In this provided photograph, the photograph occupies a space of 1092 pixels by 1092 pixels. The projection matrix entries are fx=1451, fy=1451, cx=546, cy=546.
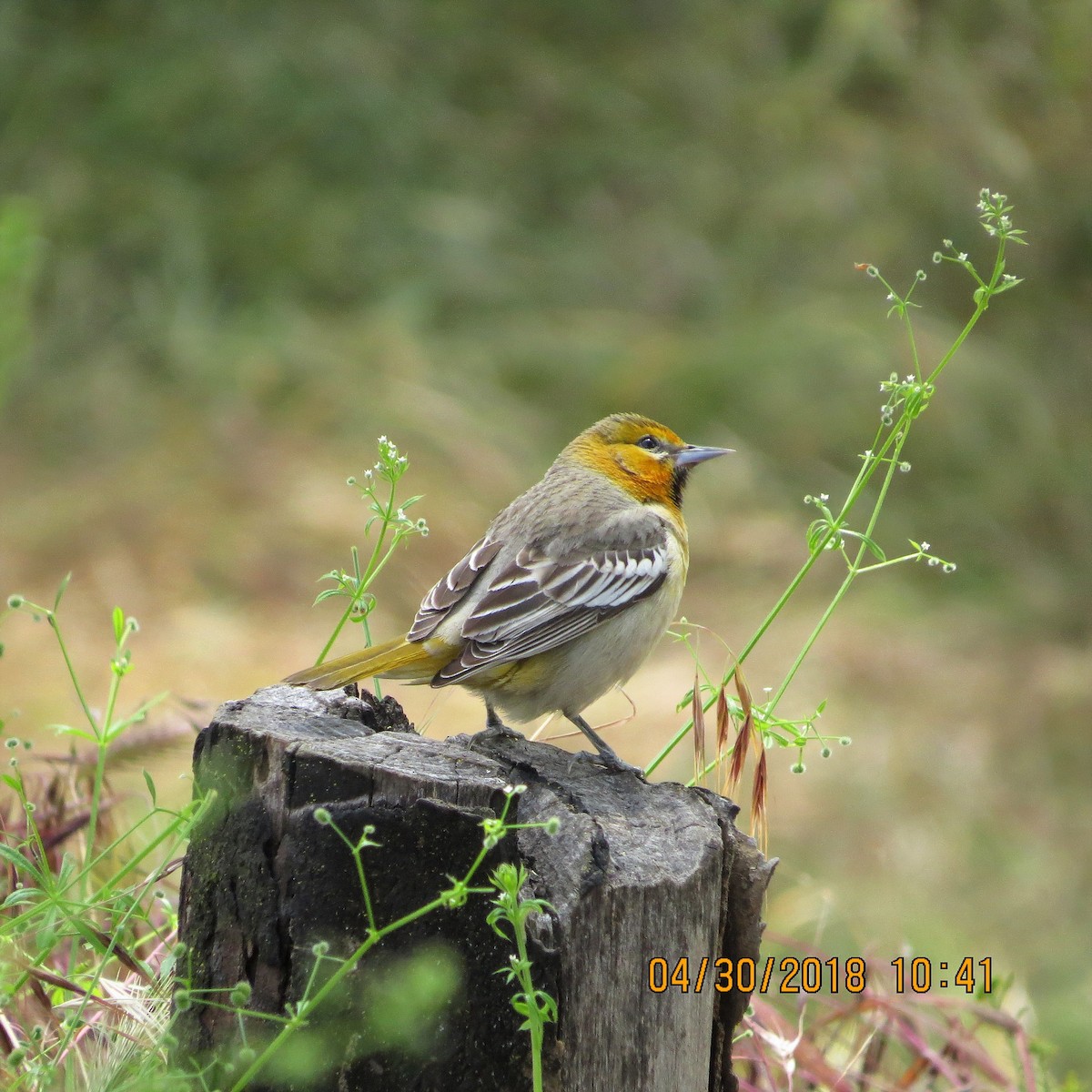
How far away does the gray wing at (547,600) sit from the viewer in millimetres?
3729

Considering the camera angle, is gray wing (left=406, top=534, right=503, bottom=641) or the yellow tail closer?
the yellow tail

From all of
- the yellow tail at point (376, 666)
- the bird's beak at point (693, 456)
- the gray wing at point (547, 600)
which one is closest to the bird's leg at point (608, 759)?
the gray wing at point (547, 600)

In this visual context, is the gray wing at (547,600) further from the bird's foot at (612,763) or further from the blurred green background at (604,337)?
the blurred green background at (604,337)

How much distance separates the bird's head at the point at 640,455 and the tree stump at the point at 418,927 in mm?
2222

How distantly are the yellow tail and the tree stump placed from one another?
635mm

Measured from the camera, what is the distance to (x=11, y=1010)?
281cm

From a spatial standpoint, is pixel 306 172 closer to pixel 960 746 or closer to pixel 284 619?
pixel 284 619

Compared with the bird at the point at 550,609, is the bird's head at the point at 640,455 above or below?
above

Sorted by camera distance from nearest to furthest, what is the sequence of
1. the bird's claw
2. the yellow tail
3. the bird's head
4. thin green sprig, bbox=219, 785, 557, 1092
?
thin green sprig, bbox=219, 785, 557, 1092 < the bird's claw < the yellow tail < the bird's head

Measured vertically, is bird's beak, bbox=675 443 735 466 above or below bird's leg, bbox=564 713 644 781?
above

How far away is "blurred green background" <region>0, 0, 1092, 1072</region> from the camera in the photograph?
7.92m

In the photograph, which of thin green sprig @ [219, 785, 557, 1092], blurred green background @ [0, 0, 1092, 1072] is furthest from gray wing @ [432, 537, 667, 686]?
blurred green background @ [0, 0, 1092, 1072]

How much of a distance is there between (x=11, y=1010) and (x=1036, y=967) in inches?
204

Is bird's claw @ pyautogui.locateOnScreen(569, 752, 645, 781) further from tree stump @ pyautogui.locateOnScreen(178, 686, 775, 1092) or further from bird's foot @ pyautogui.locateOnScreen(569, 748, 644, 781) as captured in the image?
tree stump @ pyautogui.locateOnScreen(178, 686, 775, 1092)
